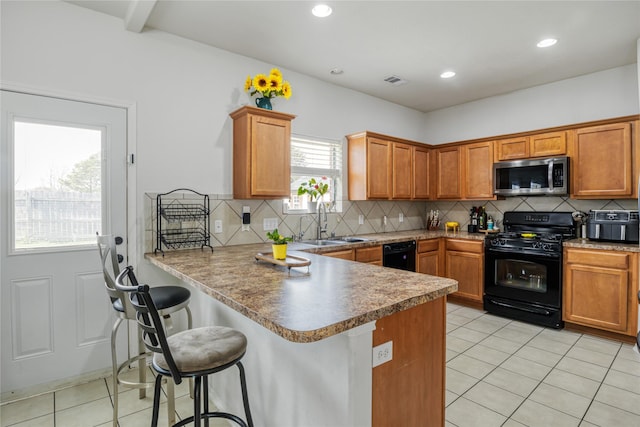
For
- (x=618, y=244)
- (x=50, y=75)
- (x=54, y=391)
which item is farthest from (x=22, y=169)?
(x=618, y=244)

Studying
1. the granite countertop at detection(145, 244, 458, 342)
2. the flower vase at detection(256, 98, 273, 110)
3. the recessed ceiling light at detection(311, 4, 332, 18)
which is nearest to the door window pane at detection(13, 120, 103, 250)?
the granite countertop at detection(145, 244, 458, 342)

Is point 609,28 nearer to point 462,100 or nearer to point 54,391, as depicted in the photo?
point 462,100

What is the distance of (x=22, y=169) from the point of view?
7.79ft

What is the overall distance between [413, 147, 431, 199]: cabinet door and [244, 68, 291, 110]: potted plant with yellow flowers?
2241 millimetres

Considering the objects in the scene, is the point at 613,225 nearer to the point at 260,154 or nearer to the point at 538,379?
the point at 538,379

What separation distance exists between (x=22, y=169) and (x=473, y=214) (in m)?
Answer: 4.84

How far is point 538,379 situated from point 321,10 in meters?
3.18

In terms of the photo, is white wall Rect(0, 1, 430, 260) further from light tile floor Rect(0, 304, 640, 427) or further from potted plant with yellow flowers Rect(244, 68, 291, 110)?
light tile floor Rect(0, 304, 640, 427)

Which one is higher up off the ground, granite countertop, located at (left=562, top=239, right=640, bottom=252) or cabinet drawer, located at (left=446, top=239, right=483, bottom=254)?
granite countertop, located at (left=562, top=239, right=640, bottom=252)

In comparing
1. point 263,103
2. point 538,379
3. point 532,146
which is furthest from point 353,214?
point 538,379

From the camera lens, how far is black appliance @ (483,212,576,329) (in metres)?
Result: 3.54

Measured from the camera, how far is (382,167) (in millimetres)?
4320

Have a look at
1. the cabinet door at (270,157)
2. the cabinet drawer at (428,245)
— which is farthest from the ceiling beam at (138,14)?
the cabinet drawer at (428,245)

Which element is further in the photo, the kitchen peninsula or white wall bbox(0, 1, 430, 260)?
white wall bbox(0, 1, 430, 260)
